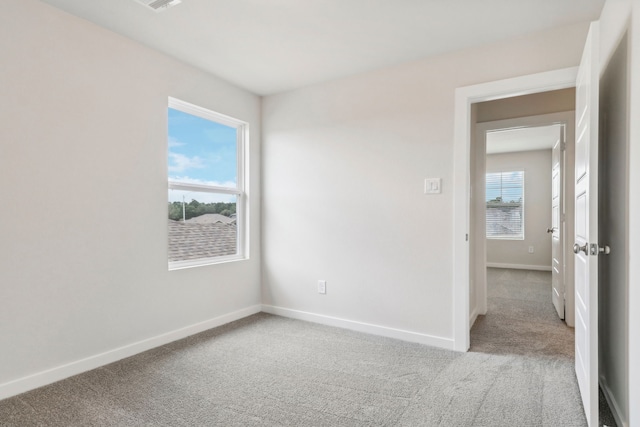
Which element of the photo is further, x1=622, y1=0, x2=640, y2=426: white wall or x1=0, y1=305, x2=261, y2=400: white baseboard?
x1=0, y1=305, x2=261, y2=400: white baseboard

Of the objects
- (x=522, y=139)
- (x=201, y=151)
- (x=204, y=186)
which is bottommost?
(x=204, y=186)

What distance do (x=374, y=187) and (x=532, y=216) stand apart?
5.33 meters

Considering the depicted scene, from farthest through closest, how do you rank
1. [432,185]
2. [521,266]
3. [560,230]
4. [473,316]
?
1. [521,266]
2. [560,230]
3. [473,316]
4. [432,185]

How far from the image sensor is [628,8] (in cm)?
171

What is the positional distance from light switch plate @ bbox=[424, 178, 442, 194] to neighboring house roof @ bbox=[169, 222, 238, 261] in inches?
74.8

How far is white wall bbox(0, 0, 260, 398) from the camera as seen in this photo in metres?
2.09

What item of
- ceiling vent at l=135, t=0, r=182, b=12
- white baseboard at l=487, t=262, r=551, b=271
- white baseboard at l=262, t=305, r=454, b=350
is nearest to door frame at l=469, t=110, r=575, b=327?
white baseboard at l=262, t=305, r=454, b=350

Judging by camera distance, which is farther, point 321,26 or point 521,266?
point 521,266

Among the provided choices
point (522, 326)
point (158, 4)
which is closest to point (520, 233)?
point (522, 326)

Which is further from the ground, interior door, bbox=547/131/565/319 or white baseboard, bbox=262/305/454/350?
interior door, bbox=547/131/565/319

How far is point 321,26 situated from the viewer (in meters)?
2.45

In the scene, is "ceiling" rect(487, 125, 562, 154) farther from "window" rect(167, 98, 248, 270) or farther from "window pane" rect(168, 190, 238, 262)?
"window pane" rect(168, 190, 238, 262)

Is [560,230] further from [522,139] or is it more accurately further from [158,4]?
[158,4]

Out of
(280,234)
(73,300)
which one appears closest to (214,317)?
(280,234)
